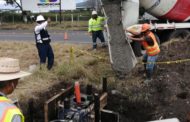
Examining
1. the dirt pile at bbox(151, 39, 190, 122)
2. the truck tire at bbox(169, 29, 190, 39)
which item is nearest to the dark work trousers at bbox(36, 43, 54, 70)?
the dirt pile at bbox(151, 39, 190, 122)

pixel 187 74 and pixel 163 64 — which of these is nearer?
pixel 187 74

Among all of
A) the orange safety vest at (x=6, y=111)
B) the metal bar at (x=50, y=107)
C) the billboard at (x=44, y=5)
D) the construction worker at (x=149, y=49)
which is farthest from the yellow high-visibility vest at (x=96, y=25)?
the billboard at (x=44, y=5)

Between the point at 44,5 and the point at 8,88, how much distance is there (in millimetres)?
38442

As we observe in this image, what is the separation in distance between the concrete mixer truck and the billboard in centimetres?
2524

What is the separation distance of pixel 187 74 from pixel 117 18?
3.16 m

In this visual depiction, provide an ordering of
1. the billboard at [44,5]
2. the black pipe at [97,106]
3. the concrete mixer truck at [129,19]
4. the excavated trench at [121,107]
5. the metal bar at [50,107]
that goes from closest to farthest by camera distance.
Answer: the black pipe at [97,106] → the metal bar at [50,107] → the excavated trench at [121,107] → the concrete mixer truck at [129,19] → the billboard at [44,5]

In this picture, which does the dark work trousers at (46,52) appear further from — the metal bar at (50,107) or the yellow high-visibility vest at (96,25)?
the metal bar at (50,107)

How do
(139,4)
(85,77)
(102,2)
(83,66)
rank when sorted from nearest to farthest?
(85,77) < (83,66) < (102,2) < (139,4)

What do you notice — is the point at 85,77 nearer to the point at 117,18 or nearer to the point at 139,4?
the point at 117,18

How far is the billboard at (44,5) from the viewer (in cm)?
4019

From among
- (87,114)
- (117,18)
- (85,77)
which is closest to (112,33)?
(117,18)

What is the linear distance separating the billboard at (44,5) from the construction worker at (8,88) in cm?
3731

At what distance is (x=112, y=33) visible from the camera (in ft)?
39.9

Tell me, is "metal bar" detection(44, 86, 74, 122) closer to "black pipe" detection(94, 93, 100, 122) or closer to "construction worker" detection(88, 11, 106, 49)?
"black pipe" detection(94, 93, 100, 122)
